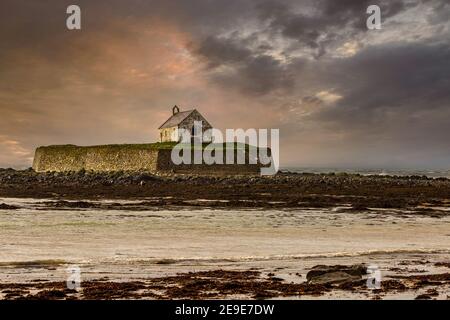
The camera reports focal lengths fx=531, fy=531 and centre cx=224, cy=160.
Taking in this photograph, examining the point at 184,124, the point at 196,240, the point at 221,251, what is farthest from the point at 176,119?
the point at 221,251

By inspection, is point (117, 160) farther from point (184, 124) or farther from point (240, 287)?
point (240, 287)

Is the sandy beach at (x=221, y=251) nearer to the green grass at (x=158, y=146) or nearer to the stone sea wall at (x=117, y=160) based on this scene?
the stone sea wall at (x=117, y=160)

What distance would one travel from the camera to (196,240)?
14.4 m

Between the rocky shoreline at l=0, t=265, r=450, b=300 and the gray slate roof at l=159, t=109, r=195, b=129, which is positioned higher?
the gray slate roof at l=159, t=109, r=195, b=129

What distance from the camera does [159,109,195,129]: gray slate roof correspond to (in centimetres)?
7239

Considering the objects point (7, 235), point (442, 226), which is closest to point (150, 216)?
point (7, 235)

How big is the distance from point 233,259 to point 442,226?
406 inches

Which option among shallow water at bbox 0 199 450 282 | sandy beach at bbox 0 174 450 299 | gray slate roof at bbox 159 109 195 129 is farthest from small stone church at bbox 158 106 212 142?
shallow water at bbox 0 199 450 282

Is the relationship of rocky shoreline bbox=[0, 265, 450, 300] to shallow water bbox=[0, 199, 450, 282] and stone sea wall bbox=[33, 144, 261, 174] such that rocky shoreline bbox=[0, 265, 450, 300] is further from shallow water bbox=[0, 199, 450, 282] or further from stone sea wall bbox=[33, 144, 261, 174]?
stone sea wall bbox=[33, 144, 261, 174]

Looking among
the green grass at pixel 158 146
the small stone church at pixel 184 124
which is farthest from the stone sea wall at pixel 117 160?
the small stone church at pixel 184 124

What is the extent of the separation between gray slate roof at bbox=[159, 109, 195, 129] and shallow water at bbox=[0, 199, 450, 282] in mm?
50533

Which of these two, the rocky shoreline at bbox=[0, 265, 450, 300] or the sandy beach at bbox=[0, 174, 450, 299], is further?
the sandy beach at bbox=[0, 174, 450, 299]

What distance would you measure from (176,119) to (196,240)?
60.7 m
